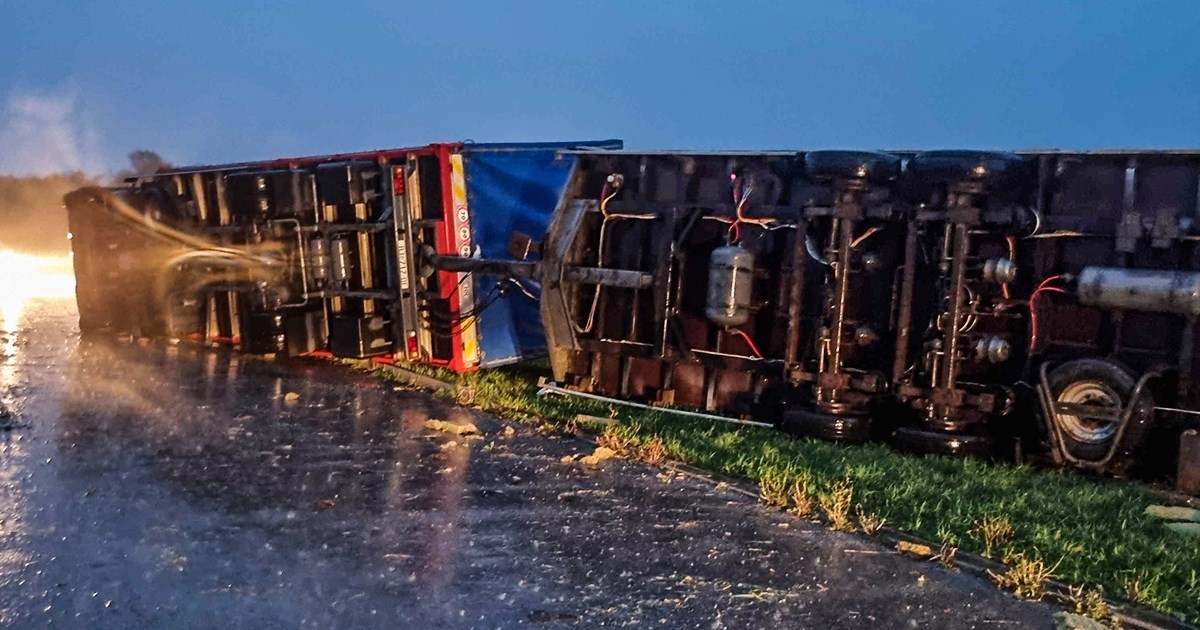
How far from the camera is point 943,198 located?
7305 millimetres

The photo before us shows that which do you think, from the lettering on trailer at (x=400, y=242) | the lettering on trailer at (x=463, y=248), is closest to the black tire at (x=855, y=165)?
the lettering on trailer at (x=463, y=248)

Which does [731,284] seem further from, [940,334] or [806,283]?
[940,334]

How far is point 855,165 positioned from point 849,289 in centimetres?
100

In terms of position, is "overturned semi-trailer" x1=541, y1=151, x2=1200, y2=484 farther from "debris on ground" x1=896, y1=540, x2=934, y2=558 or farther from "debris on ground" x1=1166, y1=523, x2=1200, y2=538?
"debris on ground" x1=896, y1=540, x2=934, y2=558

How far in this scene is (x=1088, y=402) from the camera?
6.75 meters

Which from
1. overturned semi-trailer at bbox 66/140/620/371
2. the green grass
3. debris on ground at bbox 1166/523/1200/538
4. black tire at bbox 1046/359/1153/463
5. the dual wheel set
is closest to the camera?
the green grass

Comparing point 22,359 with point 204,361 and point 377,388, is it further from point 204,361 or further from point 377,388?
point 377,388

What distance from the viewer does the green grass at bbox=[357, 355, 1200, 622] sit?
4.73 meters

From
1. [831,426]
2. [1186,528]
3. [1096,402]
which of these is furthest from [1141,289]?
[831,426]

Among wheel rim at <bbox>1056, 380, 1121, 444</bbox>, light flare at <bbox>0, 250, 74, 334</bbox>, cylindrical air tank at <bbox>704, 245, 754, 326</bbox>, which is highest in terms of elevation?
cylindrical air tank at <bbox>704, 245, 754, 326</bbox>

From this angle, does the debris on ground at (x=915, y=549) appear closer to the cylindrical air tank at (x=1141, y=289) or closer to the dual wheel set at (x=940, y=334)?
the dual wheel set at (x=940, y=334)

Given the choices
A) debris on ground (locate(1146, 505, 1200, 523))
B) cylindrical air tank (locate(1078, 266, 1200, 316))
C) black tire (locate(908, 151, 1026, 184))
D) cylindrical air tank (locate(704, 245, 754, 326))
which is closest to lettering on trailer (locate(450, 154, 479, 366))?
cylindrical air tank (locate(704, 245, 754, 326))

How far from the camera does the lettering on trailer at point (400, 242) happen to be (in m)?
10.8

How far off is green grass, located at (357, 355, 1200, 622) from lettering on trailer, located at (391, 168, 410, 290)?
10.3 feet
